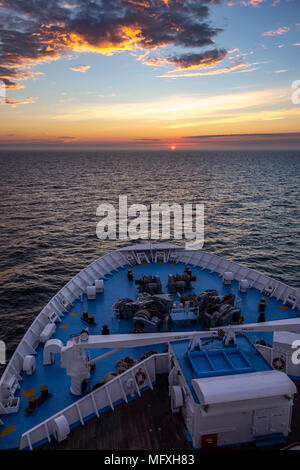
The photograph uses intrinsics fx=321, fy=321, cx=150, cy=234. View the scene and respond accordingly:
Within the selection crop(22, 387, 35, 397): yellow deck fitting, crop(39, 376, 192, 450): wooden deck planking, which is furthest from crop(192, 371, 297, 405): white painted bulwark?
crop(22, 387, 35, 397): yellow deck fitting

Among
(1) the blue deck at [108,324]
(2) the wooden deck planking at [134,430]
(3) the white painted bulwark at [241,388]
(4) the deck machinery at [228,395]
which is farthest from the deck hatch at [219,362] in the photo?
(2) the wooden deck planking at [134,430]

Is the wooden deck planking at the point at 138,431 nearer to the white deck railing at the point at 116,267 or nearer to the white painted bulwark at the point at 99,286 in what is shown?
the white deck railing at the point at 116,267

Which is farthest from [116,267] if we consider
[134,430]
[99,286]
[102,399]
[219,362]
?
[134,430]

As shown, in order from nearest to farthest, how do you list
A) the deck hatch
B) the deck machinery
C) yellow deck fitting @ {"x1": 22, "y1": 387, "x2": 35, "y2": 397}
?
the deck machinery
the deck hatch
yellow deck fitting @ {"x1": 22, "y1": 387, "x2": 35, "y2": 397}

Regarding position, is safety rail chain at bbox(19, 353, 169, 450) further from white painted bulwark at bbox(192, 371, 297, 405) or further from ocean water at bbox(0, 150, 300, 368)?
ocean water at bbox(0, 150, 300, 368)

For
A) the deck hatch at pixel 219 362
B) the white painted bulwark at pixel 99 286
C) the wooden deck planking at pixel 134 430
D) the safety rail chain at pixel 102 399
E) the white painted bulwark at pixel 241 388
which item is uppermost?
the white painted bulwark at pixel 241 388
